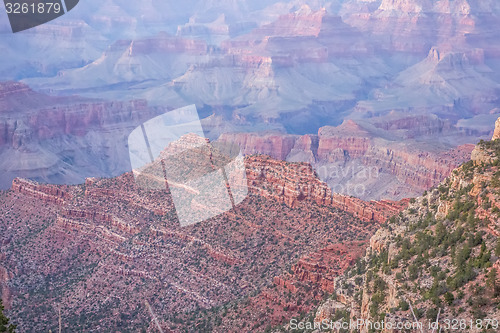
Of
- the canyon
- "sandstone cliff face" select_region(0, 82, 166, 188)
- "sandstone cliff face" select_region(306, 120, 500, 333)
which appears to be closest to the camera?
"sandstone cliff face" select_region(306, 120, 500, 333)

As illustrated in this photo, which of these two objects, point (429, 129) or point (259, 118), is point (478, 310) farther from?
point (259, 118)

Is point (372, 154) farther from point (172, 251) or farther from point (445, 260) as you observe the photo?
point (445, 260)

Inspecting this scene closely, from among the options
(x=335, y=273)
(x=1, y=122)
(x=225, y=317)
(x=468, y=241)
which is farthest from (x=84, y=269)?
(x=1, y=122)

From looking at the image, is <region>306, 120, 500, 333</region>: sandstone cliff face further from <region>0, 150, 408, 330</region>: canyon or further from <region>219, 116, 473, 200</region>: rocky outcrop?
<region>219, 116, 473, 200</region>: rocky outcrop

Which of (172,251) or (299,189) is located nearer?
(299,189)
